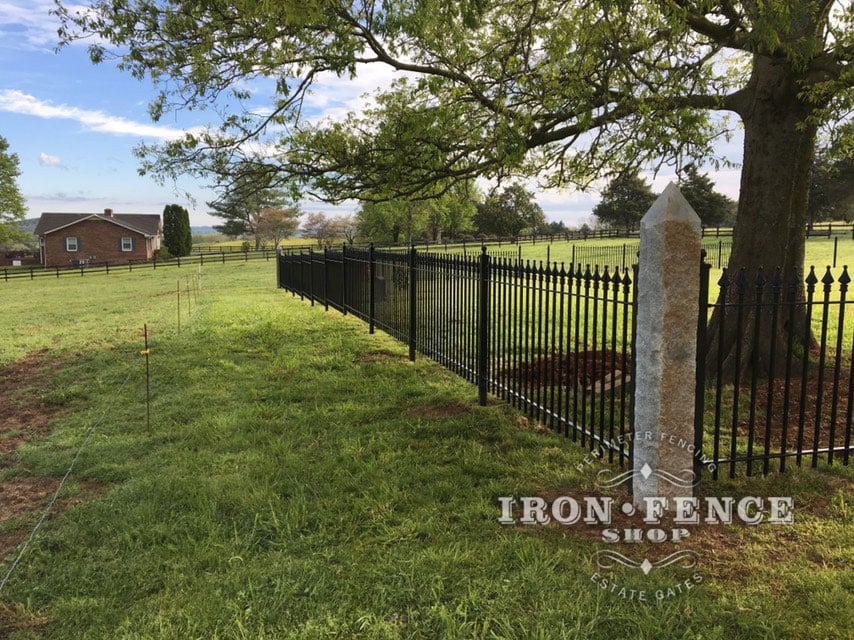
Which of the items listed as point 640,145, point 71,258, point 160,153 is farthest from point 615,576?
point 71,258

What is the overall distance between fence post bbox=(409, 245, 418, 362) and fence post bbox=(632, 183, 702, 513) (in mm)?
5339

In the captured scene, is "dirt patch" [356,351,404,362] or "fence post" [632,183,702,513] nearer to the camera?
"fence post" [632,183,702,513]

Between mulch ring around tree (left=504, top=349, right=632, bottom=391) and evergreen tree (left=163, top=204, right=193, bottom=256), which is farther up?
evergreen tree (left=163, top=204, right=193, bottom=256)

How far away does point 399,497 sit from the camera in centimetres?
443

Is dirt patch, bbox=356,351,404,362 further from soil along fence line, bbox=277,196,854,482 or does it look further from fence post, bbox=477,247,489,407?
fence post, bbox=477,247,489,407

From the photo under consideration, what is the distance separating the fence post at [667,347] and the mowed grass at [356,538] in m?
0.52

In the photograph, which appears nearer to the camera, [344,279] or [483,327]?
[483,327]

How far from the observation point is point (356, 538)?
3883mm

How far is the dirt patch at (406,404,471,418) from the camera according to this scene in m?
6.55

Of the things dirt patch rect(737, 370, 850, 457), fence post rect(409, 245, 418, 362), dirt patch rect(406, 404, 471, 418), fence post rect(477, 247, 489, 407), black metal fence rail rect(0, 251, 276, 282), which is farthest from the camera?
black metal fence rail rect(0, 251, 276, 282)

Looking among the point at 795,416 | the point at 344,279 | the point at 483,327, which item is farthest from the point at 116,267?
the point at 795,416

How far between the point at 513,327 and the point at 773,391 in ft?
10.1

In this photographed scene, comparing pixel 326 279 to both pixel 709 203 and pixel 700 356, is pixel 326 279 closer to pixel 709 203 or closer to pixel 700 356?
pixel 700 356

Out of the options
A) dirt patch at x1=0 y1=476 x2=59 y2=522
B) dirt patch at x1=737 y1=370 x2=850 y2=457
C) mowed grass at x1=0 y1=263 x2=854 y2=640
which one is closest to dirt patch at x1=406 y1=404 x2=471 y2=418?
mowed grass at x1=0 y1=263 x2=854 y2=640
